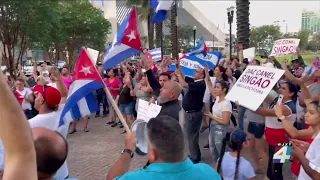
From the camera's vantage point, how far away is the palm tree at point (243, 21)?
1395cm

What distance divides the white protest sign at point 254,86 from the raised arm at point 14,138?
3.60 metres

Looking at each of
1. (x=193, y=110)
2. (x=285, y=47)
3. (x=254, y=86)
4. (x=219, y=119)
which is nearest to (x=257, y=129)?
(x=219, y=119)

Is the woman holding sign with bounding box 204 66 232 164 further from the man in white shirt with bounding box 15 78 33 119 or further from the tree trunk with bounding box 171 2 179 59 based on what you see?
the tree trunk with bounding box 171 2 179 59

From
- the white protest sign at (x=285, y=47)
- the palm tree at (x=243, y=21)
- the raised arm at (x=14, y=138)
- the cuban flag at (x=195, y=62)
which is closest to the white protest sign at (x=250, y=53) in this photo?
the white protest sign at (x=285, y=47)

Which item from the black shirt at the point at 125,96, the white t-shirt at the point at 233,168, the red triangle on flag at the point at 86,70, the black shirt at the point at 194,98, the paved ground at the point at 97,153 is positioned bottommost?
the paved ground at the point at 97,153

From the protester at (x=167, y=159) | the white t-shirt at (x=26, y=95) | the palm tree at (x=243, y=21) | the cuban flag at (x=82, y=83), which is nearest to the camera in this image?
the protester at (x=167, y=159)

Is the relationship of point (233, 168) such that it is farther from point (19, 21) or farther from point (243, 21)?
point (19, 21)

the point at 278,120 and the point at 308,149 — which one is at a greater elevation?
the point at 308,149

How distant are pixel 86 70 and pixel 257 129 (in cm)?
319

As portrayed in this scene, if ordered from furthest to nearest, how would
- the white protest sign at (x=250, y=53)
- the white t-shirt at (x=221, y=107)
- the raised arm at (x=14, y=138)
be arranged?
the white protest sign at (x=250, y=53) < the white t-shirt at (x=221, y=107) < the raised arm at (x=14, y=138)

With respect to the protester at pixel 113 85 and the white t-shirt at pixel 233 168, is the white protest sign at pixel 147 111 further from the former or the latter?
the protester at pixel 113 85

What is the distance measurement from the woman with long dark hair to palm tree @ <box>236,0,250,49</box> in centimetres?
1128

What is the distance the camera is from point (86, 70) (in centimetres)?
390

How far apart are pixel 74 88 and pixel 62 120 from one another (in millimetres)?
380
